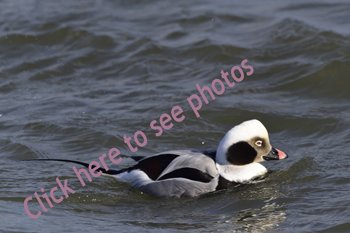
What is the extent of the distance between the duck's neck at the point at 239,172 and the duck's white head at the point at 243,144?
0.05 metres

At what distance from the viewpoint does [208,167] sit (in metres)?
6.23

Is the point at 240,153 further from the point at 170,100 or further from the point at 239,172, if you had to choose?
the point at 170,100

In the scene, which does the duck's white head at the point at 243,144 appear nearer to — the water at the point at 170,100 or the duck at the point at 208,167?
the duck at the point at 208,167

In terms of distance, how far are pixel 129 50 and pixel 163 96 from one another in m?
2.61

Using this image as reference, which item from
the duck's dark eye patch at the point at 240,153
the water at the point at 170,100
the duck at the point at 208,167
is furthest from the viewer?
the duck's dark eye patch at the point at 240,153

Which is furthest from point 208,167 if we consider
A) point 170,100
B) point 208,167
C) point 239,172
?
point 170,100

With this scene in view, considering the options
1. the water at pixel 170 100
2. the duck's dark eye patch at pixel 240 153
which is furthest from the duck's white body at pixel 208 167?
the water at pixel 170 100

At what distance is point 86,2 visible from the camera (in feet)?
49.3

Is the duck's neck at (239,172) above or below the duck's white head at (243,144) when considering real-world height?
below

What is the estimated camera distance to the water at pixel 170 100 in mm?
5805

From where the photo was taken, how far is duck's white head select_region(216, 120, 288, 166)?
247 inches

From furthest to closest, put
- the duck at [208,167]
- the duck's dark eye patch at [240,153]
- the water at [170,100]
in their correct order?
the duck's dark eye patch at [240,153]
the duck at [208,167]
the water at [170,100]

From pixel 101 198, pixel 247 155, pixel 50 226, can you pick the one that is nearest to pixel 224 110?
pixel 247 155

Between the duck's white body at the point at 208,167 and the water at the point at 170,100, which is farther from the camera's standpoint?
the duck's white body at the point at 208,167
